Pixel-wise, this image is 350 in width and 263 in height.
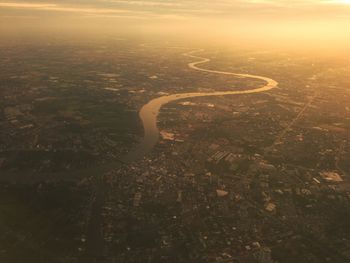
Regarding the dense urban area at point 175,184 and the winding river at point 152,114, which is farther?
the winding river at point 152,114

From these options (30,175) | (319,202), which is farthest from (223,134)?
(30,175)

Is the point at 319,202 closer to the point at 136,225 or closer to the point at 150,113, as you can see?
the point at 136,225

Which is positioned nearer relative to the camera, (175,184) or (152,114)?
(175,184)

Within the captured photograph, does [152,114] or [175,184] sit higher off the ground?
[175,184]

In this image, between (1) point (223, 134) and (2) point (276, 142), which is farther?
(1) point (223, 134)

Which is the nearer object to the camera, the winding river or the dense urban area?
the dense urban area

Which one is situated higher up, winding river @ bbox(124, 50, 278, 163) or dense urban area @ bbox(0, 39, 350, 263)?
dense urban area @ bbox(0, 39, 350, 263)

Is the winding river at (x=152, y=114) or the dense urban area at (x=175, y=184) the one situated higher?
the dense urban area at (x=175, y=184)

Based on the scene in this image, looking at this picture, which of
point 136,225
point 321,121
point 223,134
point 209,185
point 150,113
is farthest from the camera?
point 150,113
